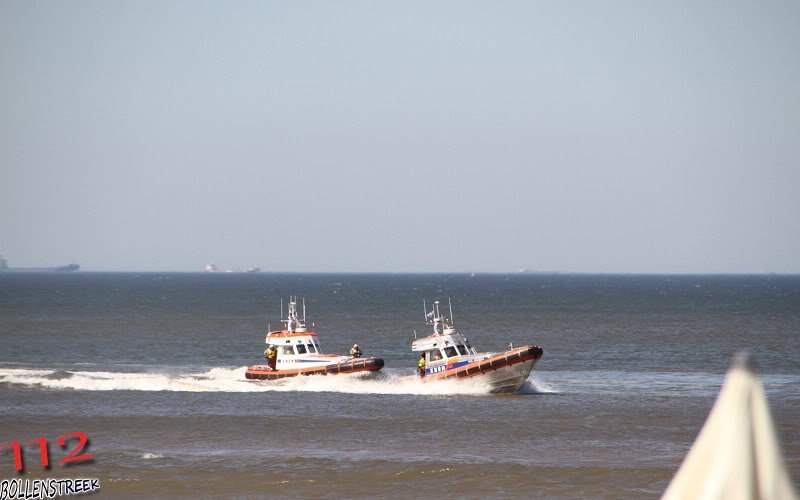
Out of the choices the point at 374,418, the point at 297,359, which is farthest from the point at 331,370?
the point at 374,418

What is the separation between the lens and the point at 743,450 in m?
5.77

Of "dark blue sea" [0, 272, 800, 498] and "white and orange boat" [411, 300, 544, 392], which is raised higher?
"white and orange boat" [411, 300, 544, 392]

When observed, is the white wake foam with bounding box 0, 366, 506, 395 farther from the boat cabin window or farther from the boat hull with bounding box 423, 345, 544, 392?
the boat cabin window

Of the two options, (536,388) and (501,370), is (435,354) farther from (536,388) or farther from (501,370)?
(536,388)

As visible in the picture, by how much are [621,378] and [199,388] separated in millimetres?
18319

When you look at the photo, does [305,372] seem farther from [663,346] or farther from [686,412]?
[663,346]

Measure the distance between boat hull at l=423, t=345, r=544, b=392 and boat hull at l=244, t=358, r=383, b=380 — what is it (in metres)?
3.09

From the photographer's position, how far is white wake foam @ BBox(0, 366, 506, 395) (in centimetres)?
3969

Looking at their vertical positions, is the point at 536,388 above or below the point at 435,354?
below

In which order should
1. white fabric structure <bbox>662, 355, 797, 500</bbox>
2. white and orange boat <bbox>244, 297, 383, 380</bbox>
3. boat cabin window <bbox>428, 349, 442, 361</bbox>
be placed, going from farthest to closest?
white and orange boat <bbox>244, 297, 383, 380</bbox> < boat cabin window <bbox>428, 349, 442, 361</bbox> < white fabric structure <bbox>662, 355, 797, 500</bbox>

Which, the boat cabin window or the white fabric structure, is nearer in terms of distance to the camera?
the white fabric structure

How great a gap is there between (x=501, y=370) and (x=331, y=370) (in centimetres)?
687

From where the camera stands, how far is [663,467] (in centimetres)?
2447

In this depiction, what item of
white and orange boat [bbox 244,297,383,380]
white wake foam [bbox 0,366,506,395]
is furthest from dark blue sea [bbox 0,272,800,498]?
white and orange boat [bbox 244,297,383,380]
